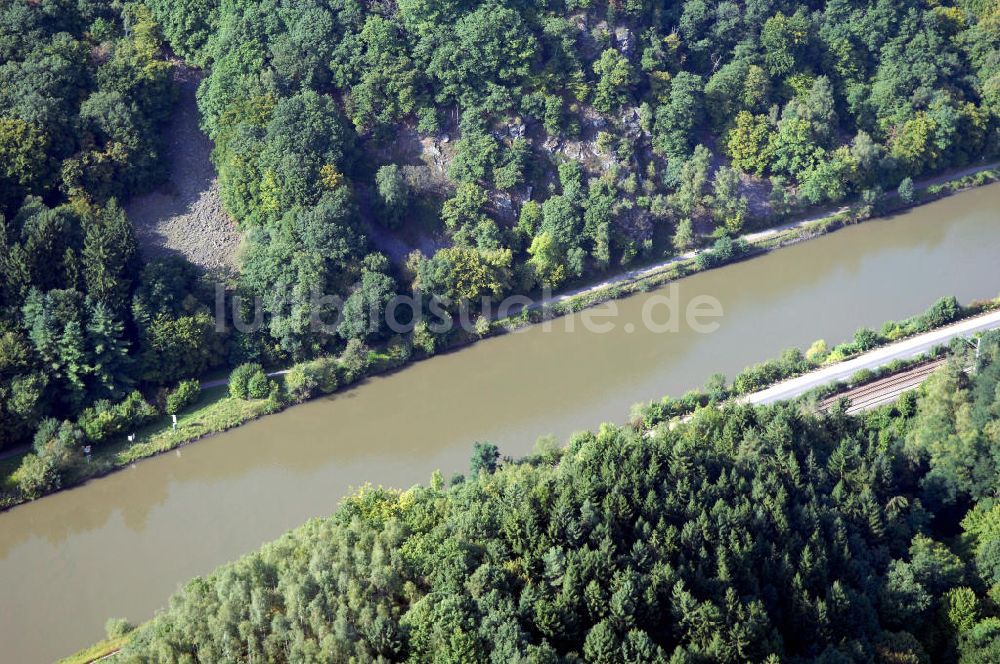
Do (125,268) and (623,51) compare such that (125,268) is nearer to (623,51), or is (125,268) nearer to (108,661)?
(108,661)

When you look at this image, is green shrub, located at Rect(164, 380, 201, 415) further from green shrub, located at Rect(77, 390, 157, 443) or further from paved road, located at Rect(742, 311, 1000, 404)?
paved road, located at Rect(742, 311, 1000, 404)

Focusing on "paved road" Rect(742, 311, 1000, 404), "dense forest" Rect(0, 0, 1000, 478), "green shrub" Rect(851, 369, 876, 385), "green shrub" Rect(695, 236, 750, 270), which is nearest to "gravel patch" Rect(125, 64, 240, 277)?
"dense forest" Rect(0, 0, 1000, 478)

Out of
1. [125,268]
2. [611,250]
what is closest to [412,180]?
[611,250]

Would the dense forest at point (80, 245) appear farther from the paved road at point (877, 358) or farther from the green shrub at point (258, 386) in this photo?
the paved road at point (877, 358)

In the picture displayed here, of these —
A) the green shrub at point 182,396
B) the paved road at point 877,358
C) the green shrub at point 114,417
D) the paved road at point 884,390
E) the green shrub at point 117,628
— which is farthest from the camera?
the paved road at point 877,358

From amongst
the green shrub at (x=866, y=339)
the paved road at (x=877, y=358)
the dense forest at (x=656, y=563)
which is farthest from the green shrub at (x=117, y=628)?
the green shrub at (x=866, y=339)

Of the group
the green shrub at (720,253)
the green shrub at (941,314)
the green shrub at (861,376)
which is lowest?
the green shrub at (861,376)
